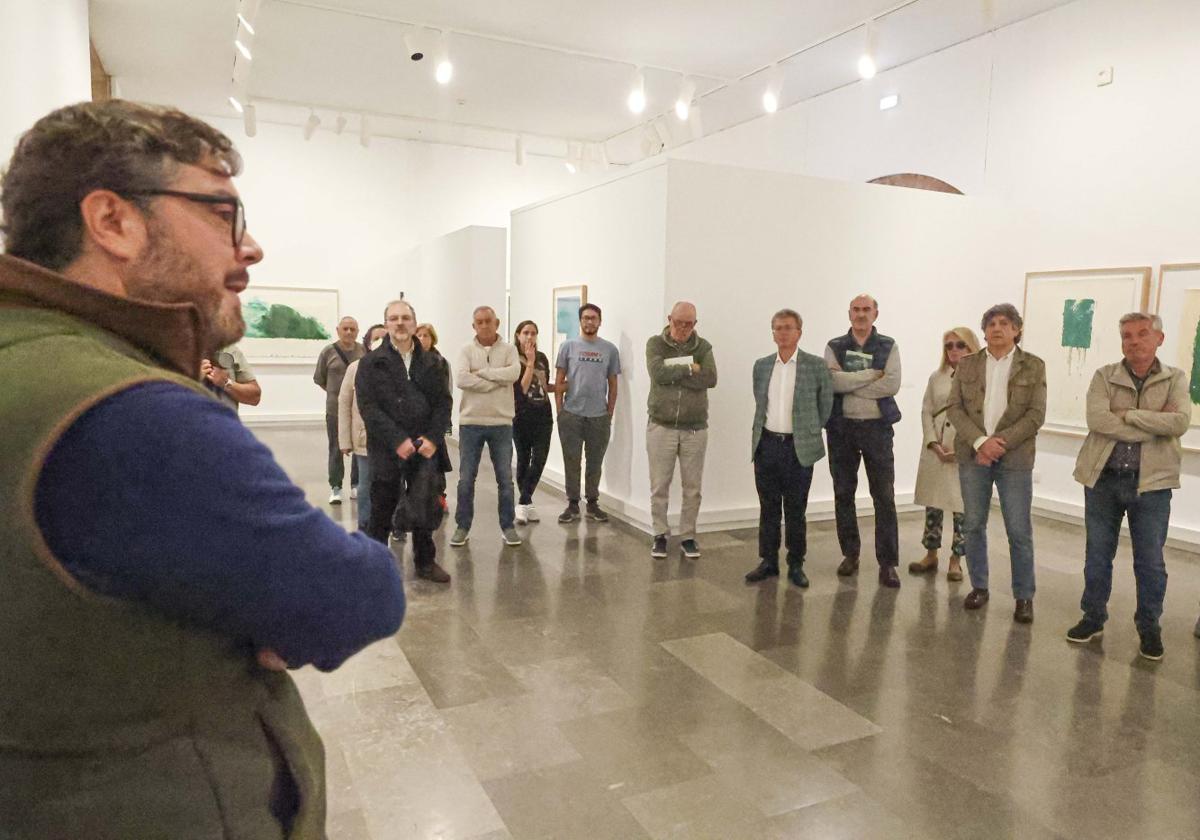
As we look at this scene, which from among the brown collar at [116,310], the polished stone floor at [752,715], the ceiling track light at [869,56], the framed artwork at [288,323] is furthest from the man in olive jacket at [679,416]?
the framed artwork at [288,323]

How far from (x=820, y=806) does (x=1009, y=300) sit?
6025mm

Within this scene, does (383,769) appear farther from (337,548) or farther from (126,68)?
(126,68)

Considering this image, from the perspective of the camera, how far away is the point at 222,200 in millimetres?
933

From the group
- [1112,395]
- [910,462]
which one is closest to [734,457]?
[910,462]

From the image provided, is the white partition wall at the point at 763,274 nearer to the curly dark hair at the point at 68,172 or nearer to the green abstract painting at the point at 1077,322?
the green abstract painting at the point at 1077,322

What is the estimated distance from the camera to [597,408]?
20.8 ft

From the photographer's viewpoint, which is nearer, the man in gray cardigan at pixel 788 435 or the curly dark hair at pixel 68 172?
the curly dark hair at pixel 68 172

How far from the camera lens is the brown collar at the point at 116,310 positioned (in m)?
0.78

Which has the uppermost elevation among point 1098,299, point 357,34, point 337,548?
point 357,34

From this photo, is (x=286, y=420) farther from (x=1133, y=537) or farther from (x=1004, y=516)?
(x=1133, y=537)

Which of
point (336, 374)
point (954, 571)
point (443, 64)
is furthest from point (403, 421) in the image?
point (443, 64)

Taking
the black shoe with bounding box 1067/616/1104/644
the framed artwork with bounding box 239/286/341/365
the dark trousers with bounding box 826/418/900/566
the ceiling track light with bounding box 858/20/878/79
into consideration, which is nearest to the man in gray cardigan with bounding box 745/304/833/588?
the dark trousers with bounding box 826/418/900/566

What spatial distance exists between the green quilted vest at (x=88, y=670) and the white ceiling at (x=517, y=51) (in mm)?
7299

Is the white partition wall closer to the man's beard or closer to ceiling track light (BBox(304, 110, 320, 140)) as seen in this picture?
ceiling track light (BBox(304, 110, 320, 140))
